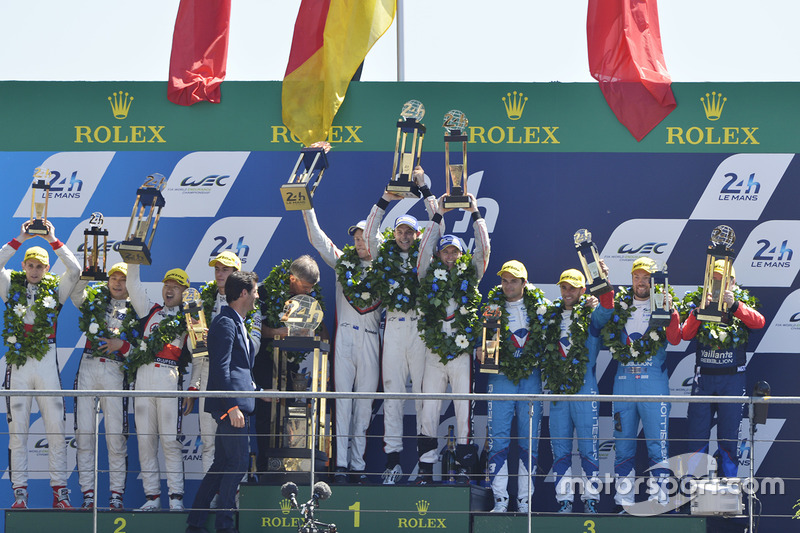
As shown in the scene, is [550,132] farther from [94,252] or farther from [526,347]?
[94,252]

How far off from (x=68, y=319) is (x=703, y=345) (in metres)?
5.48

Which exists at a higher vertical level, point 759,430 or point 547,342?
point 547,342

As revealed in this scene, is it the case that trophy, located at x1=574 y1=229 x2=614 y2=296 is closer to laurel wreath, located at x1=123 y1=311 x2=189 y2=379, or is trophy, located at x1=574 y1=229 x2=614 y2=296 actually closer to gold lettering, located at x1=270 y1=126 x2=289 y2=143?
gold lettering, located at x1=270 y1=126 x2=289 y2=143

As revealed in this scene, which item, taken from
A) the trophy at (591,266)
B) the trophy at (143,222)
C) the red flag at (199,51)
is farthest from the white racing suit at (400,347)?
the red flag at (199,51)

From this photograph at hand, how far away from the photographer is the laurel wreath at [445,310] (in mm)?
7910

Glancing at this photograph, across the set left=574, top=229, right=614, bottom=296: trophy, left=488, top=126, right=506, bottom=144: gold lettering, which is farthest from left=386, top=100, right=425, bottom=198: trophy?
left=574, top=229, right=614, bottom=296: trophy

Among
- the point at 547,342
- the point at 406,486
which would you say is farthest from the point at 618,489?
the point at 406,486

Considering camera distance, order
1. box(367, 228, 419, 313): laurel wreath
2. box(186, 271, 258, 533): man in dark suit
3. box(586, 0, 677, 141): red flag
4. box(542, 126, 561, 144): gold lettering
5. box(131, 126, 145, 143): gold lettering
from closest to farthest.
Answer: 1. box(186, 271, 258, 533): man in dark suit
2. box(367, 228, 419, 313): laurel wreath
3. box(586, 0, 677, 141): red flag
4. box(542, 126, 561, 144): gold lettering
5. box(131, 126, 145, 143): gold lettering

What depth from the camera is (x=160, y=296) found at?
9.18 meters

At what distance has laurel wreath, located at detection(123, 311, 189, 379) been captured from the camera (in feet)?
26.4

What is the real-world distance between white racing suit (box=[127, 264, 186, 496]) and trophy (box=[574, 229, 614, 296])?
321 cm

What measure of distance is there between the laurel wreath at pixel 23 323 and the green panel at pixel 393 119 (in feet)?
5.22

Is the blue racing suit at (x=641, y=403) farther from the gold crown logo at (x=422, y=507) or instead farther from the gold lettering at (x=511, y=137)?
the gold lettering at (x=511, y=137)

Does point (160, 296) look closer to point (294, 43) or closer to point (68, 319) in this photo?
point (68, 319)
